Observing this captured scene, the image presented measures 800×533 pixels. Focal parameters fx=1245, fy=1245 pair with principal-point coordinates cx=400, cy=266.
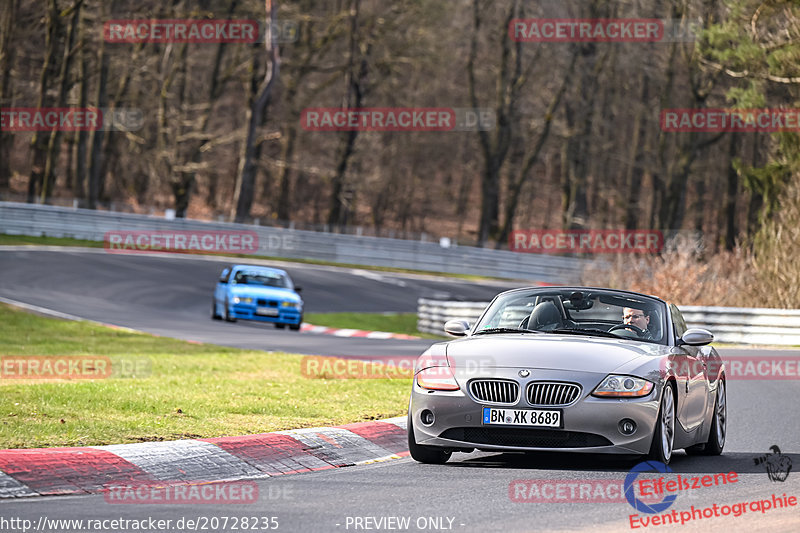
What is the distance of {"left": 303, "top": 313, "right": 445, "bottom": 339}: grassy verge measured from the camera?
103ft

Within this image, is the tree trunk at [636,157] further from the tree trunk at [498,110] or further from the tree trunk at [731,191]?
the tree trunk at [498,110]

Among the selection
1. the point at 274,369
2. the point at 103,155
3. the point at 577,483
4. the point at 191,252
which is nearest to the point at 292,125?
the point at 103,155

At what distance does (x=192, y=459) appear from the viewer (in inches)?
334

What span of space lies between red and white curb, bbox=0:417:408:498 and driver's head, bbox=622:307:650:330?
214 centimetres

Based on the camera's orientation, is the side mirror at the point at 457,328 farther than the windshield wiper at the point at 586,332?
Yes

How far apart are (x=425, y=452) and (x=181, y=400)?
3.49 m

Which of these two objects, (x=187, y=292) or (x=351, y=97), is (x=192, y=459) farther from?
(x=351, y=97)

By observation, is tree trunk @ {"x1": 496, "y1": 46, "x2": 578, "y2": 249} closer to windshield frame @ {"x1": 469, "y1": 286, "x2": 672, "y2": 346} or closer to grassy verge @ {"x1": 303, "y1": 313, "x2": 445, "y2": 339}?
grassy verge @ {"x1": 303, "y1": 313, "x2": 445, "y2": 339}

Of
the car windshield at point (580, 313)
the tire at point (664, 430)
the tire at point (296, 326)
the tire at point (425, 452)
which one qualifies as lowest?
Result: the tire at point (296, 326)

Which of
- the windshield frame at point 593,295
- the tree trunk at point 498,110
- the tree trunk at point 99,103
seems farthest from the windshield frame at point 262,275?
the tree trunk at point 498,110

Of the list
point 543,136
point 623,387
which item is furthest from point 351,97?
point 623,387

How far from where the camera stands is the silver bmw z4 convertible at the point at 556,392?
28.4 ft

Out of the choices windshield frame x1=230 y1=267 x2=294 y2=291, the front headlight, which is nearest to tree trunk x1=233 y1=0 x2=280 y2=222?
windshield frame x1=230 y1=267 x2=294 y2=291

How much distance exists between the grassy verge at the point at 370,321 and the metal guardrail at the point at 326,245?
1005 centimetres
